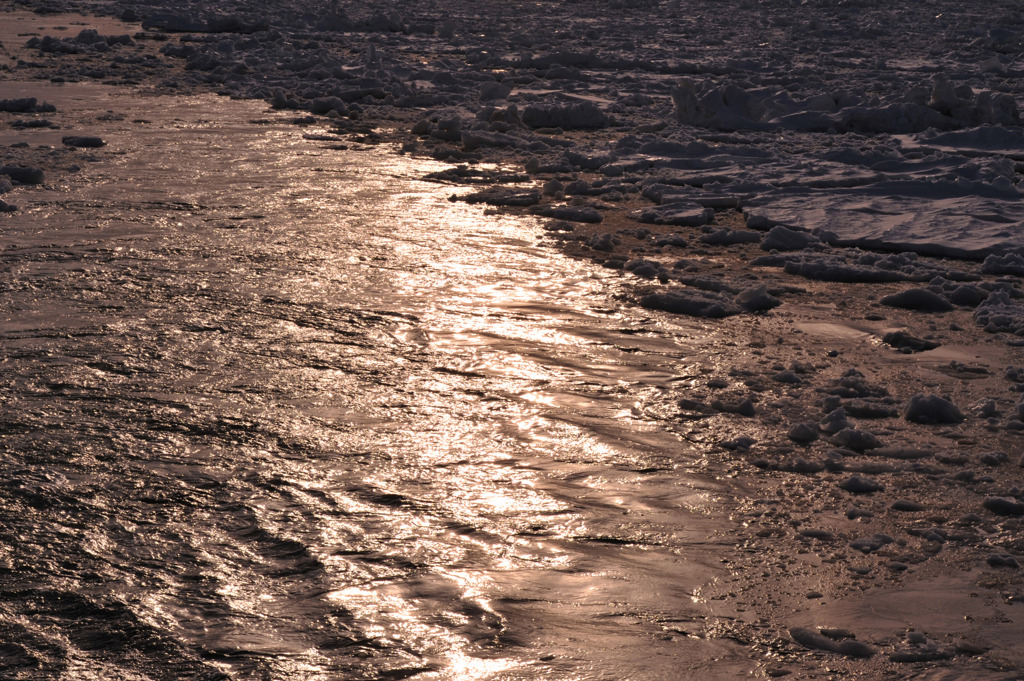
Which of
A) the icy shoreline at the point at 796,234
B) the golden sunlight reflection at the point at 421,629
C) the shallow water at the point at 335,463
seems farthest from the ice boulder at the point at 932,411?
the golden sunlight reflection at the point at 421,629

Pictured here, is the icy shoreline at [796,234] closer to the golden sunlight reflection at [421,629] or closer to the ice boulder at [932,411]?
the ice boulder at [932,411]

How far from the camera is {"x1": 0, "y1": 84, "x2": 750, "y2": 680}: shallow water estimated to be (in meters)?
3.31

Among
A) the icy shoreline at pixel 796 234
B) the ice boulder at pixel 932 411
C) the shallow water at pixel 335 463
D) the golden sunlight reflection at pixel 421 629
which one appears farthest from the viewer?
the ice boulder at pixel 932 411

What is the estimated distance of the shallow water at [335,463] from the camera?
130 inches

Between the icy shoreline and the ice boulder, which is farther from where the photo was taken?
the ice boulder

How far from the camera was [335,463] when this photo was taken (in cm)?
436

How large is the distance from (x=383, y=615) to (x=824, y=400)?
256 centimetres

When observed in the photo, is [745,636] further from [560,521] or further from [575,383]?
[575,383]

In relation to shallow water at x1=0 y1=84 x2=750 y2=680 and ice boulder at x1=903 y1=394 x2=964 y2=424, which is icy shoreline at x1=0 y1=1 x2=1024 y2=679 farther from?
shallow water at x1=0 y1=84 x2=750 y2=680

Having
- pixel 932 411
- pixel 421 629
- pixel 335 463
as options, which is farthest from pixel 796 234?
pixel 421 629

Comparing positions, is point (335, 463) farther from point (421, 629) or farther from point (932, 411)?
point (932, 411)

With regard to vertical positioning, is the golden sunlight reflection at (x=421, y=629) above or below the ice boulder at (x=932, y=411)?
below

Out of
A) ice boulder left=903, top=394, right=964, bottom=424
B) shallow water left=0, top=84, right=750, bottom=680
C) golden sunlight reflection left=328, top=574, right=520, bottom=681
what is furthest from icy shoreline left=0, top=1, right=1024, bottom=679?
golden sunlight reflection left=328, top=574, right=520, bottom=681

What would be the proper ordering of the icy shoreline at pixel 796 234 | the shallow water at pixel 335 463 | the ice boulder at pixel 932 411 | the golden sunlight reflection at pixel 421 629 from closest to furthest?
the golden sunlight reflection at pixel 421 629 → the shallow water at pixel 335 463 → the icy shoreline at pixel 796 234 → the ice boulder at pixel 932 411
